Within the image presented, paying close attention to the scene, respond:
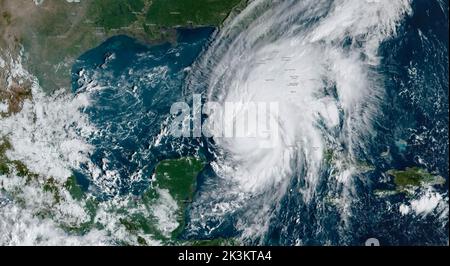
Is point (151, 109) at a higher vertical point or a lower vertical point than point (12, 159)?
higher

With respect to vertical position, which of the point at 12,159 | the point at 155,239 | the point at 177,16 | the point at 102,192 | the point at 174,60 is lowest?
the point at 155,239

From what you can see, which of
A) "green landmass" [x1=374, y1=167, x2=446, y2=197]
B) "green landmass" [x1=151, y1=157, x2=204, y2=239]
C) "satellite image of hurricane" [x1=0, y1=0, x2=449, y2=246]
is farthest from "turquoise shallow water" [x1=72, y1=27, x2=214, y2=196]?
"green landmass" [x1=374, y1=167, x2=446, y2=197]

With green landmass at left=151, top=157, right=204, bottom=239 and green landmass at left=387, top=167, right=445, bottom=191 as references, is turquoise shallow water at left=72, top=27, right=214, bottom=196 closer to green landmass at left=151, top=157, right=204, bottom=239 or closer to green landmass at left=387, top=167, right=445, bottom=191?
green landmass at left=151, top=157, right=204, bottom=239

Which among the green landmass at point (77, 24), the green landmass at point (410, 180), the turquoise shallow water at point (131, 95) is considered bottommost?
the green landmass at point (410, 180)

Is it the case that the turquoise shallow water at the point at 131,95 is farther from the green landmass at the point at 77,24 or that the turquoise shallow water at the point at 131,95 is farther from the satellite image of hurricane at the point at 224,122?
the green landmass at the point at 77,24

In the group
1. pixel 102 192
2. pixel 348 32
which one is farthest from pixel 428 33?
pixel 102 192

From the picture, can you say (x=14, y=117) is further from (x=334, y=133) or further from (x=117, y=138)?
(x=334, y=133)

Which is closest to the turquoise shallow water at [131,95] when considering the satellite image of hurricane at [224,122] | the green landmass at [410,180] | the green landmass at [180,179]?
the satellite image of hurricane at [224,122]
